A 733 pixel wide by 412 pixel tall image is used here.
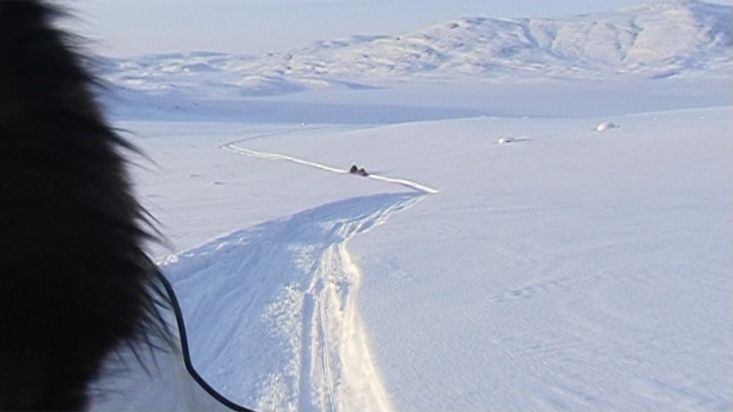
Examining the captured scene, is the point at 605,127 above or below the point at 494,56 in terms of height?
above

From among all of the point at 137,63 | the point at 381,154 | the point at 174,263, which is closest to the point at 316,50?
the point at 137,63

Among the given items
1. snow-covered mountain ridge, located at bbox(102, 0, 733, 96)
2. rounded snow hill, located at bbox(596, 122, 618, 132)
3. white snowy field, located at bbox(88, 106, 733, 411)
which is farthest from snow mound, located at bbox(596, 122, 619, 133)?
snow-covered mountain ridge, located at bbox(102, 0, 733, 96)

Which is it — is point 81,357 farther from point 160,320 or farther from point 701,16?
point 701,16

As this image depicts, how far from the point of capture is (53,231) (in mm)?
601

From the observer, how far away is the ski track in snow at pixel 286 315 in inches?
128

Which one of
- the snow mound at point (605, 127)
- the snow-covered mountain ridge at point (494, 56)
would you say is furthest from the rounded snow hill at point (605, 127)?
the snow-covered mountain ridge at point (494, 56)

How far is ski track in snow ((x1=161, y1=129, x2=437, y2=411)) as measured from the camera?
3256 mm

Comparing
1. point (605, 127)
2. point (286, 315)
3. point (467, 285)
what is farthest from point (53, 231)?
point (605, 127)

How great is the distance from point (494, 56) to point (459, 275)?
9274cm

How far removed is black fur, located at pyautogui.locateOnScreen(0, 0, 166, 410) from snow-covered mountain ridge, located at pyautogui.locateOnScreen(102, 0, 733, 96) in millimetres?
60431

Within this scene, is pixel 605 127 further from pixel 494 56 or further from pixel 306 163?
pixel 494 56

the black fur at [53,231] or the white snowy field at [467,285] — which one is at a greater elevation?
the black fur at [53,231]

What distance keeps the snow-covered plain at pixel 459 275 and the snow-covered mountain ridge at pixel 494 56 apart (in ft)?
166

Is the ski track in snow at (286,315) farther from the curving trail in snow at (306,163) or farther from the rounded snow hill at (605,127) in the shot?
the rounded snow hill at (605,127)
